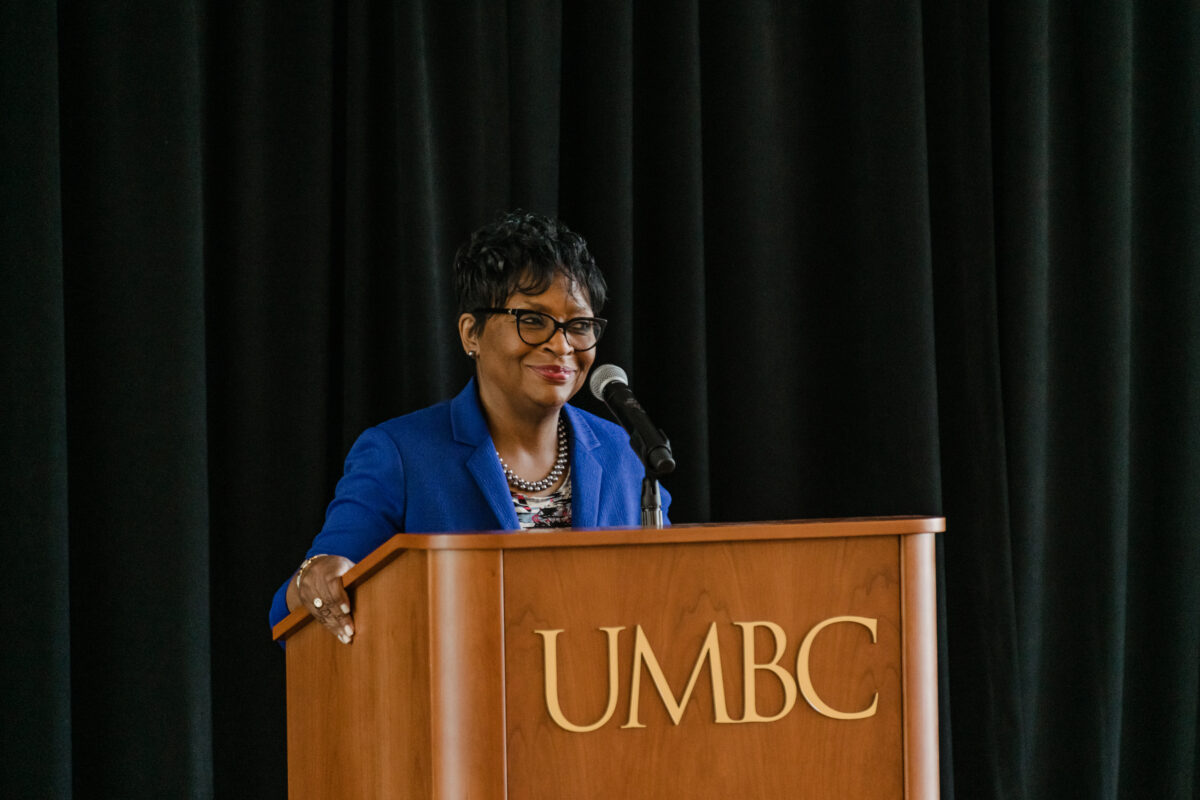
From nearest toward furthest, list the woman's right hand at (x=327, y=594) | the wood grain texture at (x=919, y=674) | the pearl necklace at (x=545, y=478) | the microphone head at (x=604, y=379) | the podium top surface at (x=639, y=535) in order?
the podium top surface at (x=639, y=535) < the wood grain texture at (x=919, y=674) < the woman's right hand at (x=327, y=594) < the microphone head at (x=604, y=379) < the pearl necklace at (x=545, y=478)

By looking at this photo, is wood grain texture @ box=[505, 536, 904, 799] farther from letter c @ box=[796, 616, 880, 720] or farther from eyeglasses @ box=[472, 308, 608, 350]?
eyeglasses @ box=[472, 308, 608, 350]

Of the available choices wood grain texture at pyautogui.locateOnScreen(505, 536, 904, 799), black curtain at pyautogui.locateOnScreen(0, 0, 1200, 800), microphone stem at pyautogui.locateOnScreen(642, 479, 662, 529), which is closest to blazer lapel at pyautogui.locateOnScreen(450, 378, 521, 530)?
black curtain at pyautogui.locateOnScreen(0, 0, 1200, 800)

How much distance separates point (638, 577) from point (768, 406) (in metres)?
1.39

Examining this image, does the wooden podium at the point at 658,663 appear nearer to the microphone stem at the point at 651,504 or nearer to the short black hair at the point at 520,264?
the microphone stem at the point at 651,504

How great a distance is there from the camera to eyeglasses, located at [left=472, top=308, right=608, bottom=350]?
186cm

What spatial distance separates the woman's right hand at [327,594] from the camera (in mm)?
1413

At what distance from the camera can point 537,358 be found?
1.87 meters

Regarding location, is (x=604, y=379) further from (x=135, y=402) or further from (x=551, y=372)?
(x=135, y=402)

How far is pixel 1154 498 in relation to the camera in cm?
294

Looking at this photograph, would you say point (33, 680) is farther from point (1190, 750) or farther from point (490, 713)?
point (1190, 750)

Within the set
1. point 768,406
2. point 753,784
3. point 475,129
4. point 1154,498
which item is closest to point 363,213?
point 475,129

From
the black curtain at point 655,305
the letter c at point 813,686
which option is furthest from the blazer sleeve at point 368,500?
the letter c at point 813,686

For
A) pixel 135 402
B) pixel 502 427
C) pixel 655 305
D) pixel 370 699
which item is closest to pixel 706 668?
pixel 370 699

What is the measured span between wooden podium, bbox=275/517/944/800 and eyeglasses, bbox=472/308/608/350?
0.64 metres
